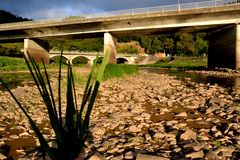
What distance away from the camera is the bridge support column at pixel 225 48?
33531 millimetres

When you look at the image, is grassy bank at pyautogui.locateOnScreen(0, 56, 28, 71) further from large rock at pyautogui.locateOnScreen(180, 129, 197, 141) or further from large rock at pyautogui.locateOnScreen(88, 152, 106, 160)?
large rock at pyautogui.locateOnScreen(88, 152, 106, 160)

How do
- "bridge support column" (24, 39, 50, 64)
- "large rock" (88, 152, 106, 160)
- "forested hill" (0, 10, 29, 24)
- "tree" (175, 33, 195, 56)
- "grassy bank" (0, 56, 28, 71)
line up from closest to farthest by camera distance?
1. "large rock" (88, 152, 106, 160)
2. "grassy bank" (0, 56, 28, 71)
3. "bridge support column" (24, 39, 50, 64)
4. "tree" (175, 33, 195, 56)
5. "forested hill" (0, 10, 29, 24)

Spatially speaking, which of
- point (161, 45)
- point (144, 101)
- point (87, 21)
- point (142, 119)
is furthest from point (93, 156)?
point (161, 45)

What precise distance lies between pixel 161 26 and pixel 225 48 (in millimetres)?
9235

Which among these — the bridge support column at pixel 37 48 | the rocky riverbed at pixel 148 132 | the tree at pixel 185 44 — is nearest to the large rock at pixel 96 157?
the rocky riverbed at pixel 148 132

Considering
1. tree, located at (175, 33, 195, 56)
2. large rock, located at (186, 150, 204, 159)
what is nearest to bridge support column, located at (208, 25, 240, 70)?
large rock, located at (186, 150, 204, 159)

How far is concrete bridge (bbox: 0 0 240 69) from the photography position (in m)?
35.1

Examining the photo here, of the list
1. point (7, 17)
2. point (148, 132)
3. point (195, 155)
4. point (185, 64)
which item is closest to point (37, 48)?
point (185, 64)

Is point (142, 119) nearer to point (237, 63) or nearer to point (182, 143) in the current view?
point (182, 143)

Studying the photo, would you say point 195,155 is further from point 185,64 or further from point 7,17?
point 7,17

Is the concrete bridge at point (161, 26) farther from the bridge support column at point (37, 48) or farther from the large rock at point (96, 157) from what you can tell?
the large rock at point (96, 157)

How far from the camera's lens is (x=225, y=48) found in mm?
37500

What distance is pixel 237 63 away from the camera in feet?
109

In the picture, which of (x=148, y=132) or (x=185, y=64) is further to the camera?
(x=185, y=64)
